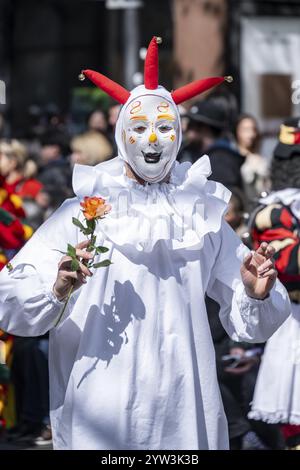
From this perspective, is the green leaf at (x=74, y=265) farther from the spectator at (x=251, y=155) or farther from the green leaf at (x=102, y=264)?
the spectator at (x=251, y=155)

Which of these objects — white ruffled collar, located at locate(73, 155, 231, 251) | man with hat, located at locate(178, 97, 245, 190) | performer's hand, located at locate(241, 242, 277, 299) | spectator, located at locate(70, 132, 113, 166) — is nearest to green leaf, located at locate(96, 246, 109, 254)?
white ruffled collar, located at locate(73, 155, 231, 251)

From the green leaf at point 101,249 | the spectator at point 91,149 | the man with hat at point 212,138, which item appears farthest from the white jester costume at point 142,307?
the spectator at point 91,149

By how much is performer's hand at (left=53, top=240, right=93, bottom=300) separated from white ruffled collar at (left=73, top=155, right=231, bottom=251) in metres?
0.23

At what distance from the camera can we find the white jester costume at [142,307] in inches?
194

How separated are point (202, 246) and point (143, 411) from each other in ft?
2.28

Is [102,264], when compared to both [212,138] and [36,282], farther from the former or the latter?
[212,138]

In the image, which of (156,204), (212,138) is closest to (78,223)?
(156,204)

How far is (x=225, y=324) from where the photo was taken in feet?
17.2

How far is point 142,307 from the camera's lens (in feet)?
16.4

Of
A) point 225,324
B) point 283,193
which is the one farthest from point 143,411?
point 283,193

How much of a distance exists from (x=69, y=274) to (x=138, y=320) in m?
0.35

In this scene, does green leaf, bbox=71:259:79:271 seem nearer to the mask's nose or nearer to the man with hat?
the mask's nose

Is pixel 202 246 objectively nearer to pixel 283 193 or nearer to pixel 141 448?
pixel 141 448

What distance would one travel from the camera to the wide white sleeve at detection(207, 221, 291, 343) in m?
5.04
